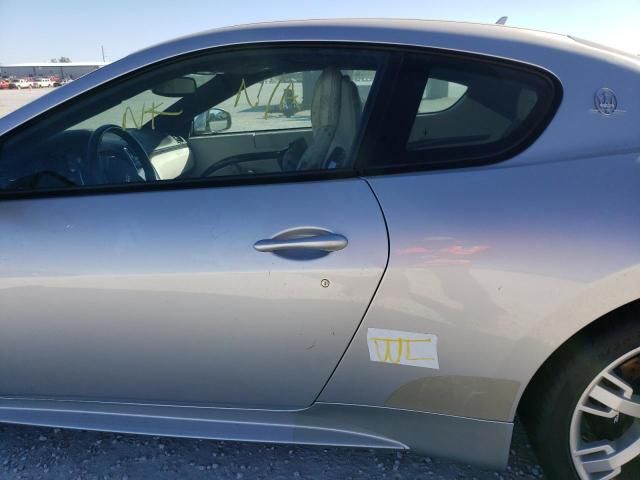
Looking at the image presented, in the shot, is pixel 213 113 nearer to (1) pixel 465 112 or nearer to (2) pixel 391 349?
(1) pixel 465 112

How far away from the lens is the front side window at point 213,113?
1.62 m

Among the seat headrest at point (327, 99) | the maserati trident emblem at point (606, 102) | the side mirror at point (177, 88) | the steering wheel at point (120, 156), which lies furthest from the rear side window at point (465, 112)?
the steering wheel at point (120, 156)

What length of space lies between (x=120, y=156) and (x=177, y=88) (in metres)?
0.38

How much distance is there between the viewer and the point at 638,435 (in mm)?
1551

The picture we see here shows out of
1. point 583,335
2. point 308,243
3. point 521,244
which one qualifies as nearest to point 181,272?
point 308,243

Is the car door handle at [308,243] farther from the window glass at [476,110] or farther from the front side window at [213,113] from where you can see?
the window glass at [476,110]

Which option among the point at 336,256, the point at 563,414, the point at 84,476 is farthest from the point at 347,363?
the point at 84,476

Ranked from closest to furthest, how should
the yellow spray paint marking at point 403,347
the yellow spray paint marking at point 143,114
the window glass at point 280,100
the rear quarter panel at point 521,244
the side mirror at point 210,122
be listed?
the rear quarter panel at point 521,244 < the yellow spray paint marking at point 403,347 < the window glass at point 280,100 < the yellow spray paint marking at point 143,114 < the side mirror at point 210,122

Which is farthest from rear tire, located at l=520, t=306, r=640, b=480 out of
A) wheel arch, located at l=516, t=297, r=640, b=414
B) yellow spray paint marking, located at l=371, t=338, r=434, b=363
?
yellow spray paint marking, located at l=371, t=338, r=434, b=363

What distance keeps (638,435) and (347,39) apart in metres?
1.61

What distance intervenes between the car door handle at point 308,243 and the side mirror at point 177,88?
2.31 ft

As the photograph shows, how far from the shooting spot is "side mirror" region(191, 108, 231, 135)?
2.09m

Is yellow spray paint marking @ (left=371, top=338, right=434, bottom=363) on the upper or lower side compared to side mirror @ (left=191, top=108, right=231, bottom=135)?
lower

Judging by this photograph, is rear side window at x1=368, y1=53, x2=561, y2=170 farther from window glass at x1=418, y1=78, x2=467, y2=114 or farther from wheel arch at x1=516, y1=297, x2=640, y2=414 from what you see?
wheel arch at x1=516, y1=297, x2=640, y2=414
